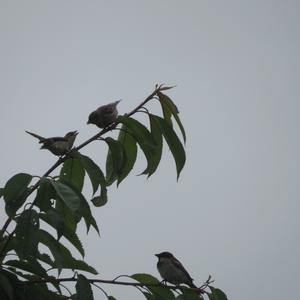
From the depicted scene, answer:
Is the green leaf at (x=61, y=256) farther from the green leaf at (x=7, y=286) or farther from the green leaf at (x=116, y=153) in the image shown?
the green leaf at (x=116, y=153)

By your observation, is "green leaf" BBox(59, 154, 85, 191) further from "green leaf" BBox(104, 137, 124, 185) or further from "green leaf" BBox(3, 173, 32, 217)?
"green leaf" BBox(3, 173, 32, 217)

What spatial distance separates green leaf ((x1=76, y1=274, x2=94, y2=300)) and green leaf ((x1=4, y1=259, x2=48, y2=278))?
0.28 meters

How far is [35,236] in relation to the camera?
3238 mm

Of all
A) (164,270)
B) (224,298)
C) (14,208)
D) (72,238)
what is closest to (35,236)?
(14,208)

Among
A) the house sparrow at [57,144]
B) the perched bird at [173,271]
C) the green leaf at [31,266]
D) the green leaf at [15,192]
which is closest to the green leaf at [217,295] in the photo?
the green leaf at [31,266]

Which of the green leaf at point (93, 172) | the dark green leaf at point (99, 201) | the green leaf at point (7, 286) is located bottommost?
the green leaf at point (7, 286)

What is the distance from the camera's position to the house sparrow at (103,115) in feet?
22.5

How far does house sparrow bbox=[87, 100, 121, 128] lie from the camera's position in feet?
22.5

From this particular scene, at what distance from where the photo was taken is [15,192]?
327cm

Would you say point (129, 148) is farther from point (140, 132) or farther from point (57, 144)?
point (57, 144)

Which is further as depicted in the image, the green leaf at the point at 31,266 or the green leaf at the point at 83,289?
the green leaf at the point at 31,266

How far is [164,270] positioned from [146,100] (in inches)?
198

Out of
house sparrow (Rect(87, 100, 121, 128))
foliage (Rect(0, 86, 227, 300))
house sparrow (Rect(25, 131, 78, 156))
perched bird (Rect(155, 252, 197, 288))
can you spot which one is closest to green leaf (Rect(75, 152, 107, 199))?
foliage (Rect(0, 86, 227, 300))

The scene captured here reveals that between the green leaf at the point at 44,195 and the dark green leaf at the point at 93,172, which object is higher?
the dark green leaf at the point at 93,172
